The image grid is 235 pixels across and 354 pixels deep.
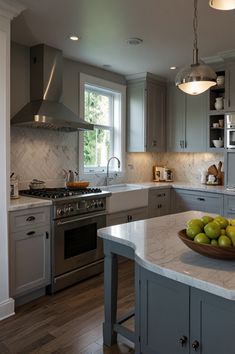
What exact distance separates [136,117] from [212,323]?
3.87 metres

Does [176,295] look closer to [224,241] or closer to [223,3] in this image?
[224,241]

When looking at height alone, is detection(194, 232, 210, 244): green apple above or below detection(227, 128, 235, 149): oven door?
below

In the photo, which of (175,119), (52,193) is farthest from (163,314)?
(175,119)

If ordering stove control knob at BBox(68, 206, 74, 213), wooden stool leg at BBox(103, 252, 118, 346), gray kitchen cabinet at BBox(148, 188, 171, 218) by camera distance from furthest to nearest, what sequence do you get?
gray kitchen cabinet at BBox(148, 188, 171, 218) < stove control knob at BBox(68, 206, 74, 213) < wooden stool leg at BBox(103, 252, 118, 346)

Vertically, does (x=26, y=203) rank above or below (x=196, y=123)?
below

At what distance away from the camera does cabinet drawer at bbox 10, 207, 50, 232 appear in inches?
110

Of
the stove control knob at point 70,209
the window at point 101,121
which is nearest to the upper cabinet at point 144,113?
the window at point 101,121

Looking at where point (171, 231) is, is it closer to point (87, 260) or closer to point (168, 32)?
point (87, 260)

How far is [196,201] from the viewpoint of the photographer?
177 inches

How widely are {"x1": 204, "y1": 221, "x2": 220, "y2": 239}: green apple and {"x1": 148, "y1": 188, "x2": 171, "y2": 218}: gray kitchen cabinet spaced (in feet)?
9.91

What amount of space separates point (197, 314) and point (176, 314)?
0.44 feet

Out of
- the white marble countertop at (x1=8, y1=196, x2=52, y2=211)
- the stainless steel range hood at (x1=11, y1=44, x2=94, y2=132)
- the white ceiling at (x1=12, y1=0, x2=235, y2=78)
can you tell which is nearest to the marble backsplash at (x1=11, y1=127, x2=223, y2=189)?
the stainless steel range hood at (x1=11, y1=44, x2=94, y2=132)

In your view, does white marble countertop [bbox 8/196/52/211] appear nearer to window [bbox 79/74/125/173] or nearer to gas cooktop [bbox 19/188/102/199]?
gas cooktop [bbox 19/188/102/199]

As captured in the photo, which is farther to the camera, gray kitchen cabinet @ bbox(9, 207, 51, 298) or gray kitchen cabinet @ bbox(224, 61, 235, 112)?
gray kitchen cabinet @ bbox(224, 61, 235, 112)
